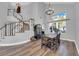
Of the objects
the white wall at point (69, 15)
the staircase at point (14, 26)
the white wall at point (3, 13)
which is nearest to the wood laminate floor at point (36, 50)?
the white wall at point (69, 15)

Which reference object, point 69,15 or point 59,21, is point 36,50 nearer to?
point 59,21

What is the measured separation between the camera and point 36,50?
2221 mm

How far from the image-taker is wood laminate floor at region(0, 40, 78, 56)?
87.0 inches

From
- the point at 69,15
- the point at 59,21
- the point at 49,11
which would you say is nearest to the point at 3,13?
the point at 49,11

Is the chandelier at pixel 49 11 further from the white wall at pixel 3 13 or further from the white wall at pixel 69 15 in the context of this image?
the white wall at pixel 3 13

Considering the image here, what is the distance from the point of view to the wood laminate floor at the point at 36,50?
2.21m

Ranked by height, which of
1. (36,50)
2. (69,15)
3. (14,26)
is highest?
(69,15)

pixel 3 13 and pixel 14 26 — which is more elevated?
pixel 3 13

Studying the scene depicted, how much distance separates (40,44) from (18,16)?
0.57 metres

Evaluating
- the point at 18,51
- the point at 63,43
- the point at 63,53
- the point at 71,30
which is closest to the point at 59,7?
the point at 71,30

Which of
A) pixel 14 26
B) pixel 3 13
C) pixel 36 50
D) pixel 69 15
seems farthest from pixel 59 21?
pixel 3 13

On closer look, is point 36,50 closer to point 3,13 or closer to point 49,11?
point 49,11

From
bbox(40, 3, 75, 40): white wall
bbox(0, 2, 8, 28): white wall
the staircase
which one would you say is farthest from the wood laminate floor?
bbox(0, 2, 8, 28): white wall

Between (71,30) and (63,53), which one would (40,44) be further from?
(71,30)
